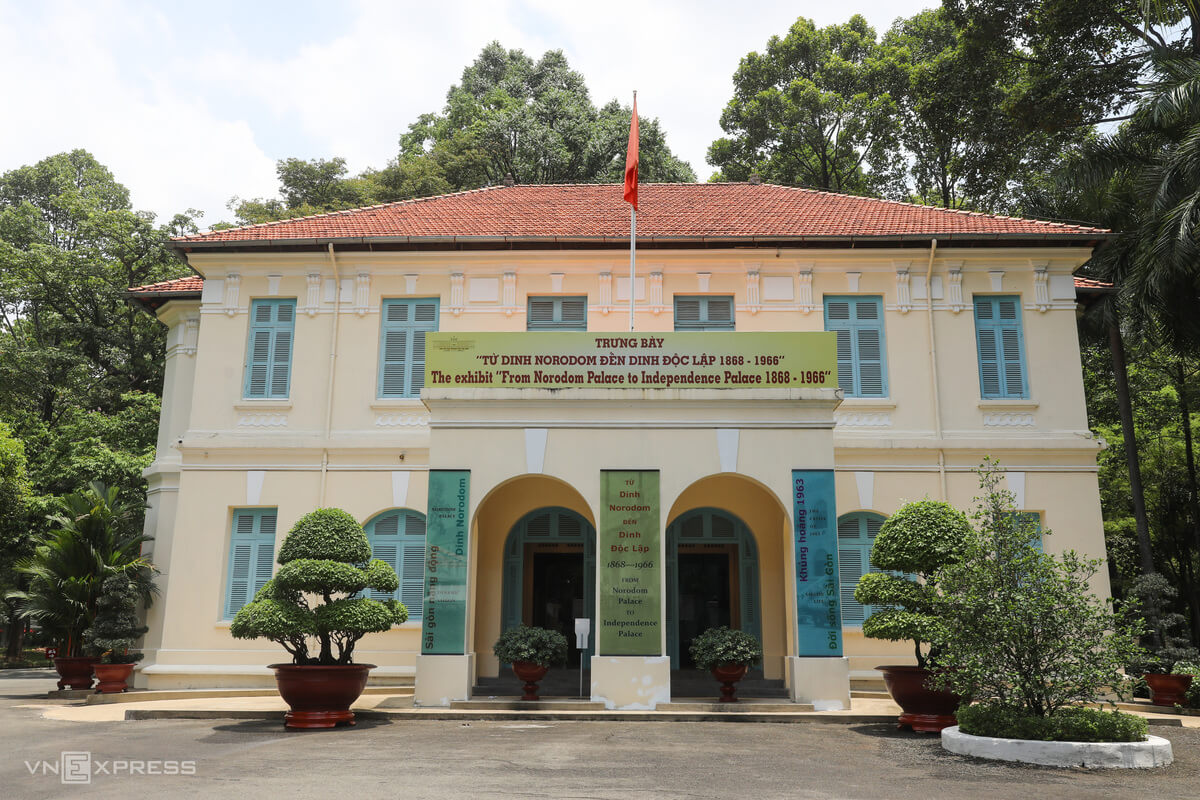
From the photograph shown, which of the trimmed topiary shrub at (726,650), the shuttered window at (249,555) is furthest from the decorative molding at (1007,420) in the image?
the shuttered window at (249,555)

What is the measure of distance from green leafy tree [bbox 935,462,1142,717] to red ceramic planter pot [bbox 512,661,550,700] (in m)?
5.51

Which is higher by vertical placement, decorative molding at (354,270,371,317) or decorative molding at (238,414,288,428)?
decorative molding at (354,270,371,317)

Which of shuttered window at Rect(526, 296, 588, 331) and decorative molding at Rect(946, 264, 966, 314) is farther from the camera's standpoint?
shuttered window at Rect(526, 296, 588, 331)

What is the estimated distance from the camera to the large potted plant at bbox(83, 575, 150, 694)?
1485 cm

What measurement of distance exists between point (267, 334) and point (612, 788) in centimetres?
1180

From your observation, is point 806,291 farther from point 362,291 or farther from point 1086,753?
point 1086,753

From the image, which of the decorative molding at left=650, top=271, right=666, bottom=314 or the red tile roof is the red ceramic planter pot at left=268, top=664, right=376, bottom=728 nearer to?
the red tile roof

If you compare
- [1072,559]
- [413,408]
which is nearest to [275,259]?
[413,408]

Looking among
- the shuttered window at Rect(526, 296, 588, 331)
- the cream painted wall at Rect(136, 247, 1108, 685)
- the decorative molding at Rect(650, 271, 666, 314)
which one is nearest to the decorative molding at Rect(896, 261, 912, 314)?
the cream painted wall at Rect(136, 247, 1108, 685)

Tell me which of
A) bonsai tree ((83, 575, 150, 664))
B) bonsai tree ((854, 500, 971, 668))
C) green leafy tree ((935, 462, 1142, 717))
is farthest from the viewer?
bonsai tree ((83, 575, 150, 664))

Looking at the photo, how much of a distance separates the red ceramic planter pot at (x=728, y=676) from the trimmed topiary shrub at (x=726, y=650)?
63 mm

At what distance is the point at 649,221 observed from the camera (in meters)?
17.6

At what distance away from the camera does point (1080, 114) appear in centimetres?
2003

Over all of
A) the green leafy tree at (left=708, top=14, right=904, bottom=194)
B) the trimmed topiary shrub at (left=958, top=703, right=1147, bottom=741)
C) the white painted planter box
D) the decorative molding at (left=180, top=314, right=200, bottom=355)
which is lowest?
the white painted planter box
